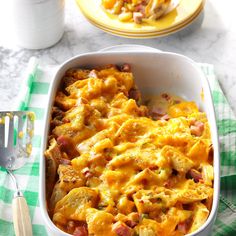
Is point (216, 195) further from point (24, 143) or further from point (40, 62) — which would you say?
point (40, 62)

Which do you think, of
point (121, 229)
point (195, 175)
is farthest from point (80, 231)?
point (195, 175)

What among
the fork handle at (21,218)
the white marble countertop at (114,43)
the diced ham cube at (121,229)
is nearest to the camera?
the diced ham cube at (121,229)

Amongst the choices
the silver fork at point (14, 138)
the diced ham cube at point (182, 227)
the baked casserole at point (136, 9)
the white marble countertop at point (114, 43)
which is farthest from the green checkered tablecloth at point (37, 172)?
the baked casserole at point (136, 9)

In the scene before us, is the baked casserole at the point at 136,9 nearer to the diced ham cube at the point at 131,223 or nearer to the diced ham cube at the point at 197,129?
the diced ham cube at the point at 197,129

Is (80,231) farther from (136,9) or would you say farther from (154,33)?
(136,9)

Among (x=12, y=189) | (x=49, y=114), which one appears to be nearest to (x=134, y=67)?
(x=49, y=114)

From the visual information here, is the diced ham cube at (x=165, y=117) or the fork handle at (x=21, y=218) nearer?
the fork handle at (x=21, y=218)
